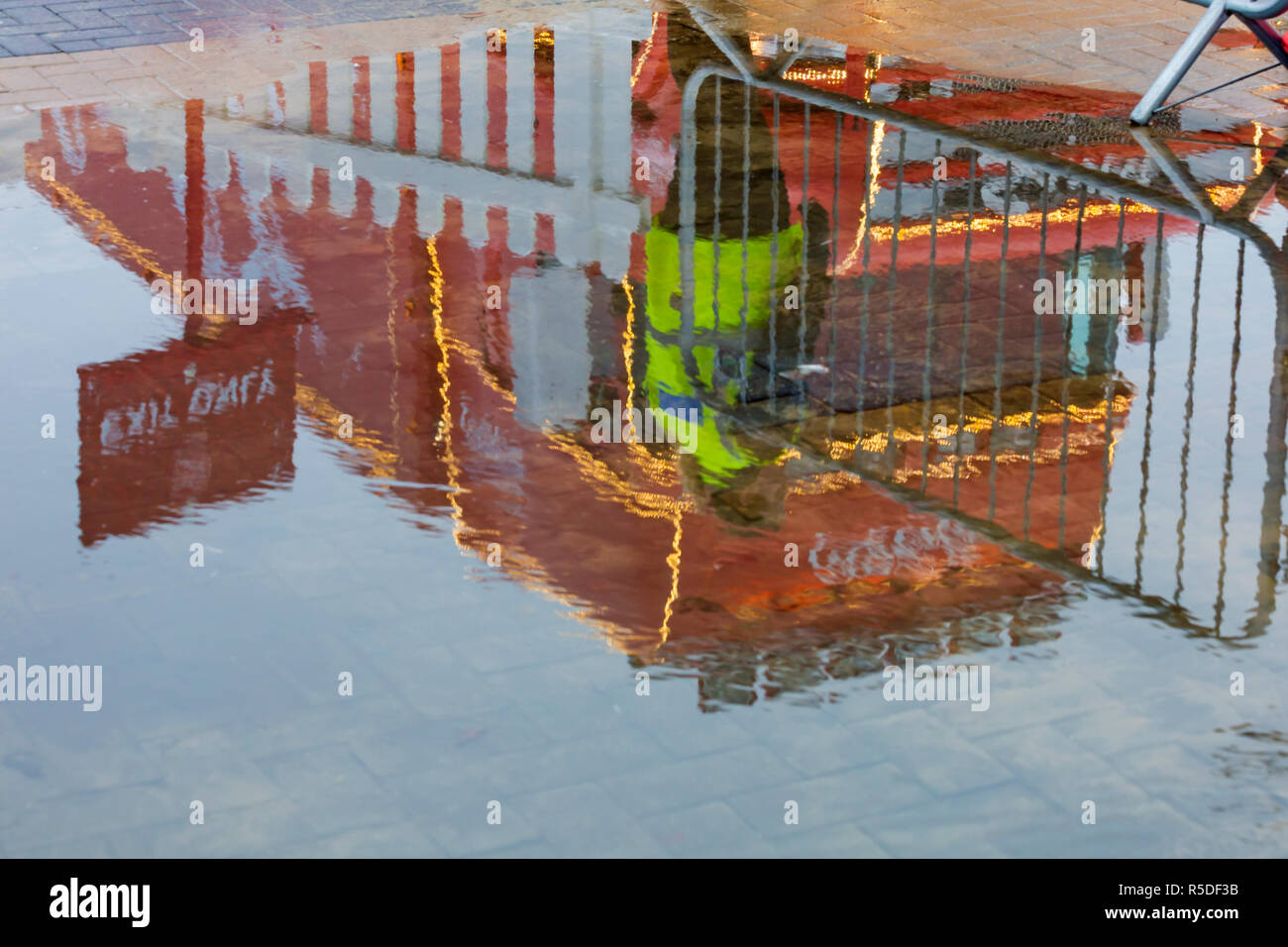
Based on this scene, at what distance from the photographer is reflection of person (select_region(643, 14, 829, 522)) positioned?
627 centimetres

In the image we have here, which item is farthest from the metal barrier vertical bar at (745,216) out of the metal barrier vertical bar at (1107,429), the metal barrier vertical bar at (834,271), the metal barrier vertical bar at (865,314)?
the metal barrier vertical bar at (1107,429)

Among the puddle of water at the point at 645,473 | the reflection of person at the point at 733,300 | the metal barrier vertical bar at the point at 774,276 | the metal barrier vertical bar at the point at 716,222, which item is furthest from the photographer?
the metal barrier vertical bar at the point at 716,222

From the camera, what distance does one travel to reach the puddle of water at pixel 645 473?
14.8ft

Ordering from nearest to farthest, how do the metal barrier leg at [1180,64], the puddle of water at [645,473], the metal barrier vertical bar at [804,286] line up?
the puddle of water at [645,473] < the metal barrier vertical bar at [804,286] < the metal barrier leg at [1180,64]

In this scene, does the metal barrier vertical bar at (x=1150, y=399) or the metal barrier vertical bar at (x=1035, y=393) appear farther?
the metal barrier vertical bar at (x=1035, y=393)

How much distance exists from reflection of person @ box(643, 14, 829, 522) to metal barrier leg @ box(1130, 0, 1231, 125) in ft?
7.06

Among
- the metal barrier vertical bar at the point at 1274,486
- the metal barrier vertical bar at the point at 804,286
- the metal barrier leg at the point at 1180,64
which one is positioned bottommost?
the metal barrier vertical bar at the point at 1274,486

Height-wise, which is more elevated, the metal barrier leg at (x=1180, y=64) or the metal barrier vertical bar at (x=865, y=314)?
the metal barrier leg at (x=1180, y=64)

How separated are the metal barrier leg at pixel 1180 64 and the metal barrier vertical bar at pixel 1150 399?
1.79m

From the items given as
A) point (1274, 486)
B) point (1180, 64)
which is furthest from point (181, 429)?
point (1180, 64)

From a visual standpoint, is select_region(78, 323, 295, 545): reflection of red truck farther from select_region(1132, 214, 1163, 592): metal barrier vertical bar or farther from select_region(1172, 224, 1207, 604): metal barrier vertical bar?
select_region(1172, 224, 1207, 604): metal barrier vertical bar

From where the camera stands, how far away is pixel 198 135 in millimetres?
9469

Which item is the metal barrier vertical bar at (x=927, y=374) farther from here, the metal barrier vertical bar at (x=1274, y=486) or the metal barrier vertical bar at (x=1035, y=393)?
the metal barrier vertical bar at (x=1274, y=486)
